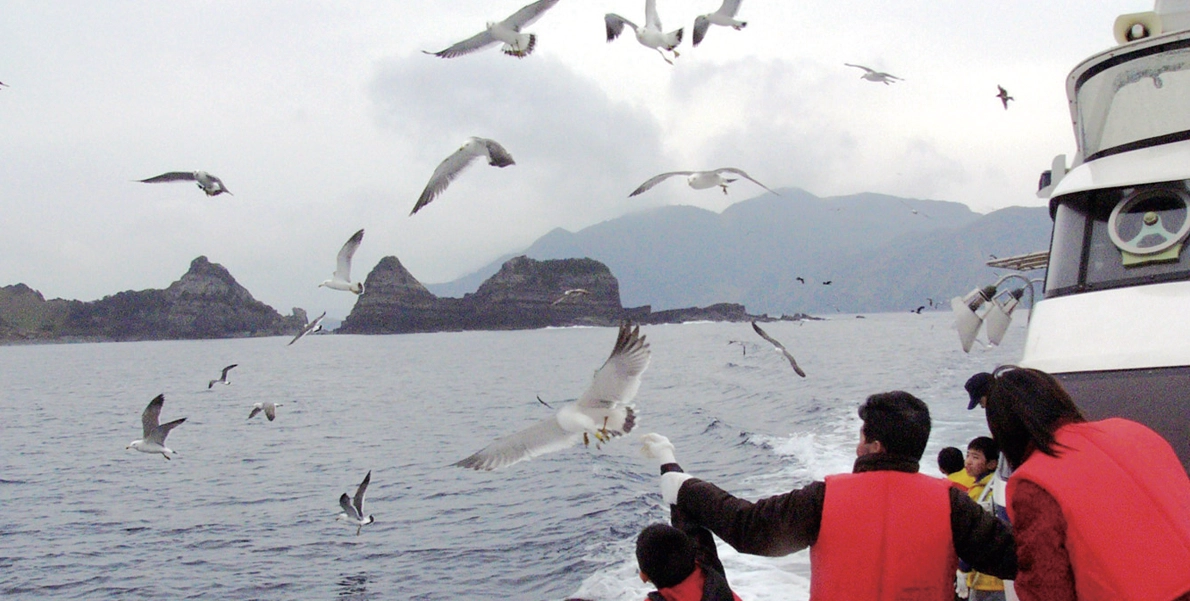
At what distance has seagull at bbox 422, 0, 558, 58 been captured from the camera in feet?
36.2

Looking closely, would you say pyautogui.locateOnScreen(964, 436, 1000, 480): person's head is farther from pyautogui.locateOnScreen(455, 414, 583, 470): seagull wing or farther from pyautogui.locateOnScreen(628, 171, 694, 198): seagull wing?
pyautogui.locateOnScreen(628, 171, 694, 198): seagull wing

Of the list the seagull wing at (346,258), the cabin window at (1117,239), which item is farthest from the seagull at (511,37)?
the cabin window at (1117,239)

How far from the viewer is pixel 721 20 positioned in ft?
39.3

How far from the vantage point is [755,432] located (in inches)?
939

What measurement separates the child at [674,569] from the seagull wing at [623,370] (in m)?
4.24

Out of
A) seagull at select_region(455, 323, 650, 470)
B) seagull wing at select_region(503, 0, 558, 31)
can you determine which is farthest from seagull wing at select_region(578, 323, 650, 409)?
seagull wing at select_region(503, 0, 558, 31)

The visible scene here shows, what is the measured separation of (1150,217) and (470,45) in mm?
8477

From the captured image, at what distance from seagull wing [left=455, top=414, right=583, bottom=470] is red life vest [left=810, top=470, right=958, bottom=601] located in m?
5.50

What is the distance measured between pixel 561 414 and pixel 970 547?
17.1 feet

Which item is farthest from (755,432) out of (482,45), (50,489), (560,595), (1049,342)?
(1049,342)

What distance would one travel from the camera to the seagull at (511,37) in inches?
434

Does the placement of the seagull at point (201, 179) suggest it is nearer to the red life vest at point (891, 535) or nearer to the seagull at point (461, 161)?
the seagull at point (461, 161)

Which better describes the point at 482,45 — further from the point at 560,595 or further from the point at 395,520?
the point at 395,520

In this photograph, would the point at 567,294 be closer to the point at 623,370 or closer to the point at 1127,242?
the point at 623,370
